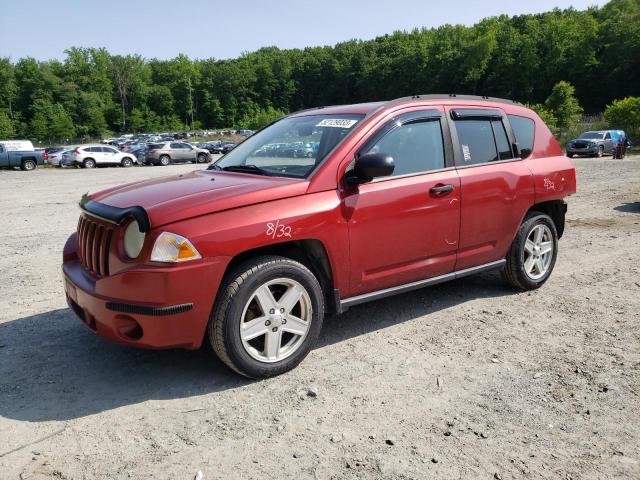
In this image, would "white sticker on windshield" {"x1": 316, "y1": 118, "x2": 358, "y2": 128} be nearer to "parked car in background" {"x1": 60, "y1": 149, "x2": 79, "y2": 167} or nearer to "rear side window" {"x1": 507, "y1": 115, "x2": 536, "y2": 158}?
"rear side window" {"x1": 507, "y1": 115, "x2": 536, "y2": 158}

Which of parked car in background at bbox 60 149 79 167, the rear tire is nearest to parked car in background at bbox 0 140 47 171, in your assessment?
the rear tire

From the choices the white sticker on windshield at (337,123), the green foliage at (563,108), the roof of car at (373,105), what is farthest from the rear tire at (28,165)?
the green foliage at (563,108)

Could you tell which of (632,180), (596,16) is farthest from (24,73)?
(632,180)

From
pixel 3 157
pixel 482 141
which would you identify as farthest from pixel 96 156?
pixel 482 141

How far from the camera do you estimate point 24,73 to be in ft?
380

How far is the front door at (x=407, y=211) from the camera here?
3.94 m

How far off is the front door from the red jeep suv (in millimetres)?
12

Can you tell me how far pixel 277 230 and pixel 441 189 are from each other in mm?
1518

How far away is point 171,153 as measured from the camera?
→ 36.9m

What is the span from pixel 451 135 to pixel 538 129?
4.55 ft

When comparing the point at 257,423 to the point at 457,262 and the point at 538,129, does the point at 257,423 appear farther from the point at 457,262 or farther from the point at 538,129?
the point at 538,129

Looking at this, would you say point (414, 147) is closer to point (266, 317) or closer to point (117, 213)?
point (266, 317)

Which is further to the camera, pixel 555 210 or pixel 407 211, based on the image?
pixel 555 210

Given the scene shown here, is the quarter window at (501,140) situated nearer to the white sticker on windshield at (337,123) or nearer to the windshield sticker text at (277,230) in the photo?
the white sticker on windshield at (337,123)
